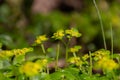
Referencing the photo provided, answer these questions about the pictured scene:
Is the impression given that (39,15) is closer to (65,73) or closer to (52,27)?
(52,27)

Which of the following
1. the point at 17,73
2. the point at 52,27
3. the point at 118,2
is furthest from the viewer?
the point at 118,2

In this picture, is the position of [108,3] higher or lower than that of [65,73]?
higher

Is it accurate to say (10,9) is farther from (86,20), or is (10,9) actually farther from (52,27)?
(86,20)

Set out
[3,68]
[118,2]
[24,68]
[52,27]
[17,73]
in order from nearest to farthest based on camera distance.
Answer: [24,68]
[17,73]
[3,68]
[52,27]
[118,2]

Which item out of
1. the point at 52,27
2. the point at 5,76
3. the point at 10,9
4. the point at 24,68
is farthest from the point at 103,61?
the point at 10,9

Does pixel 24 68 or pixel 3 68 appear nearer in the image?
pixel 24 68

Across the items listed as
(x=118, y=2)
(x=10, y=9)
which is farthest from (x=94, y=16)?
(x=10, y=9)
